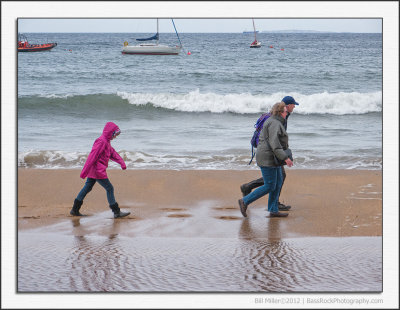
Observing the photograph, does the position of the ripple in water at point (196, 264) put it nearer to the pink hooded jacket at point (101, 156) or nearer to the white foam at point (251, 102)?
the pink hooded jacket at point (101, 156)

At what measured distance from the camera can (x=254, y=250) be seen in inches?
223

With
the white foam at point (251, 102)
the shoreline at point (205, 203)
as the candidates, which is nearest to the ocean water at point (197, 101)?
the white foam at point (251, 102)

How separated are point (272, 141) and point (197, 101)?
12.8 metres

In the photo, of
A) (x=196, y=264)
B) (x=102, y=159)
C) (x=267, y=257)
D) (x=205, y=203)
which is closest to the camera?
(x=196, y=264)

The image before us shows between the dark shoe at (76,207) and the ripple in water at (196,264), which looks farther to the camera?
the dark shoe at (76,207)

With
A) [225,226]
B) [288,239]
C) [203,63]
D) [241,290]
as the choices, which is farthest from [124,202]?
[203,63]

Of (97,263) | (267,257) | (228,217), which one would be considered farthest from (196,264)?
(228,217)

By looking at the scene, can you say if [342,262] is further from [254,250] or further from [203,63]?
[203,63]

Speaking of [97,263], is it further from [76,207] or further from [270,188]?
[270,188]

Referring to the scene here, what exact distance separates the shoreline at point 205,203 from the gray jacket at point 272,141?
763 mm

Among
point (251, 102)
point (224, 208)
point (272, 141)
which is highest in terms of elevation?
point (251, 102)

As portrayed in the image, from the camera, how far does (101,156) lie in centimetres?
683

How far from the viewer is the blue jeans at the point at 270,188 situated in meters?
6.88

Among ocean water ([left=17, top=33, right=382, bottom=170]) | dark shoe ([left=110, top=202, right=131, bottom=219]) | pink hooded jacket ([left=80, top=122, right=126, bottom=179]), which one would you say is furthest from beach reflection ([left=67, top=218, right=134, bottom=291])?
ocean water ([left=17, top=33, right=382, bottom=170])
